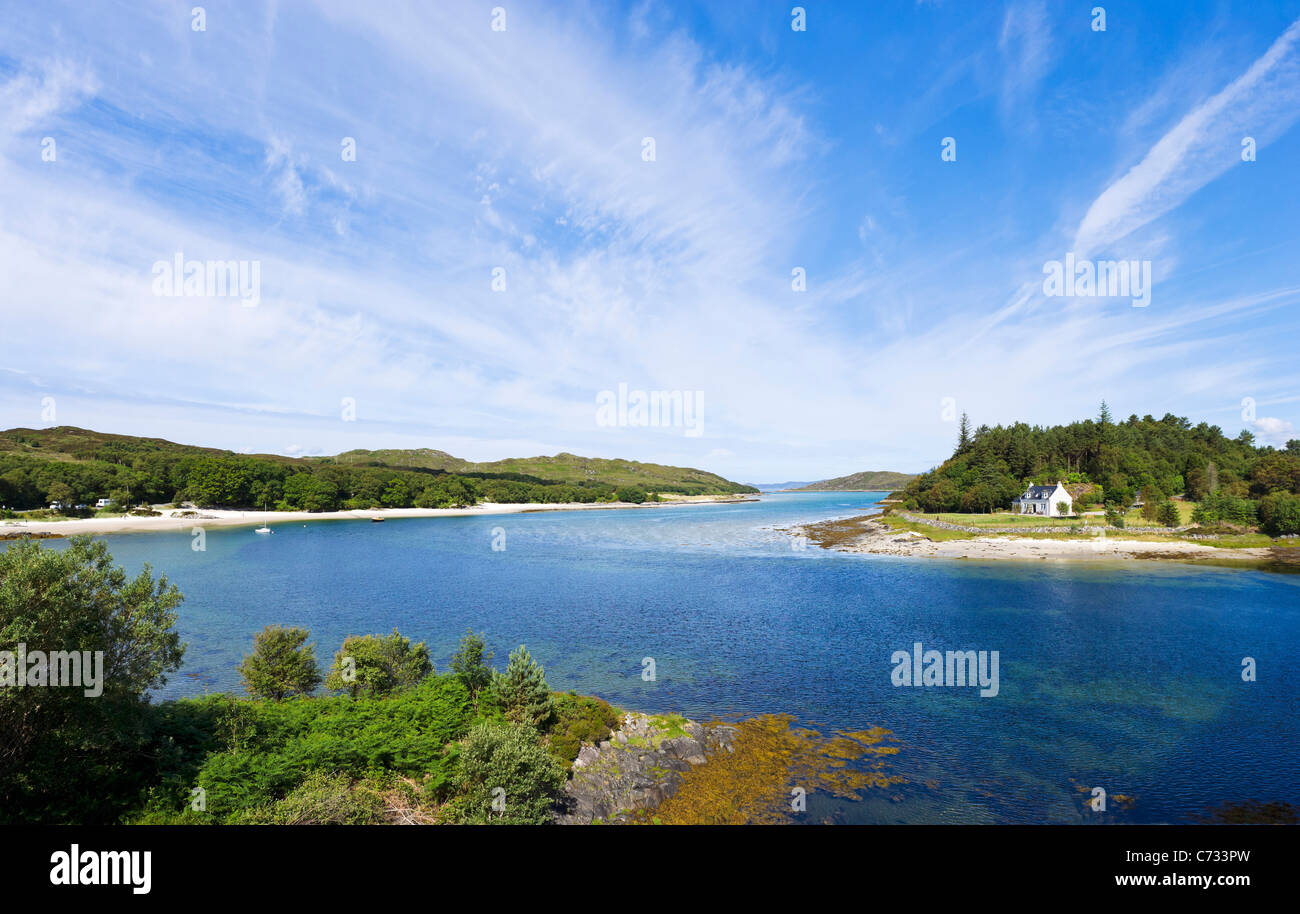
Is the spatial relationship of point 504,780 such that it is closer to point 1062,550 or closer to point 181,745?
point 181,745

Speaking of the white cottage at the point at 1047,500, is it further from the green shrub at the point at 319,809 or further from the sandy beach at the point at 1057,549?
the green shrub at the point at 319,809

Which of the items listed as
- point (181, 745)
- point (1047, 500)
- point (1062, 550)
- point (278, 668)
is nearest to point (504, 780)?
point (181, 745)

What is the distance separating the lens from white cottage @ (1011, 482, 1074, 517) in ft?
315

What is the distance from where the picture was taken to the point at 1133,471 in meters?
104

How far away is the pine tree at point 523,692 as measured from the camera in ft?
66.7

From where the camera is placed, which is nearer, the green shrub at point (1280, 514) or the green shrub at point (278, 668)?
the green shrub at point (278, 668)

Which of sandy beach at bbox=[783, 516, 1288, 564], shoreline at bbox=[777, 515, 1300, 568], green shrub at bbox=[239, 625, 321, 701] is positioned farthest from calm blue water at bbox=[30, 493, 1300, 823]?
green shrub at bbox=[239, 625, 321, 701]

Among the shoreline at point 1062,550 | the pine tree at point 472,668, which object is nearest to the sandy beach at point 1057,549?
the shoreline at point 1062,550

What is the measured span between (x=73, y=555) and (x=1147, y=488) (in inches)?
4927

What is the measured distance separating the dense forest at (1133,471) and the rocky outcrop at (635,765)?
313 feet

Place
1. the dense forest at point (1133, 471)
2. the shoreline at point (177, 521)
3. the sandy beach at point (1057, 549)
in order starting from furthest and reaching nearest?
the shoreline at point (177, 521) < the dense forest at point (1133, 471) < the sandy beach at point (1057, 549)
